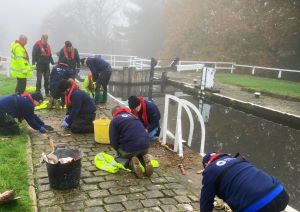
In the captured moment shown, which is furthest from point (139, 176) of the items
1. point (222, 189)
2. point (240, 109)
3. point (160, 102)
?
point (160, 102)

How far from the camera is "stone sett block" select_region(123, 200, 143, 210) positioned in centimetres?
489

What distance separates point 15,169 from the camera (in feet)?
18.7

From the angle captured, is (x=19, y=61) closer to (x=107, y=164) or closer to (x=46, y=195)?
(x=107, y=164)

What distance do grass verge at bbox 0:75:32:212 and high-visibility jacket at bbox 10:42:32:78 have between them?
398 centimetres

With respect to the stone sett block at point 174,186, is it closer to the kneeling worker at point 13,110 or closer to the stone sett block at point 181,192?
the stone sett block at point 181,192

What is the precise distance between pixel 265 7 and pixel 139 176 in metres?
26.9

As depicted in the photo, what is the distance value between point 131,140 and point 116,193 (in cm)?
99

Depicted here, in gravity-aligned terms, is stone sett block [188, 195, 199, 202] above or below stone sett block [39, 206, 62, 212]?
below

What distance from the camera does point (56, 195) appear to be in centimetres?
509

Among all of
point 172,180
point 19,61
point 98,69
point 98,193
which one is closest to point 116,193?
point 98,193

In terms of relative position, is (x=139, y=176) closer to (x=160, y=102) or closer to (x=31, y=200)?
(x=31, y=200)

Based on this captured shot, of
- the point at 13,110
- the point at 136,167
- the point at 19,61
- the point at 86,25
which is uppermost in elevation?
the point at 86,25

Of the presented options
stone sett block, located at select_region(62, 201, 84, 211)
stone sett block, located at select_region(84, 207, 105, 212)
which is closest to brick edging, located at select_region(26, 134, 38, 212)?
stone sett block, located at select_region(62, 201, 84, 211)

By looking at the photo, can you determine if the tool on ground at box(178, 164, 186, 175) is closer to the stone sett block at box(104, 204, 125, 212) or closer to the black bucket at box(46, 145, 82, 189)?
the stone sett block at box(104, 204, 125, 212)
